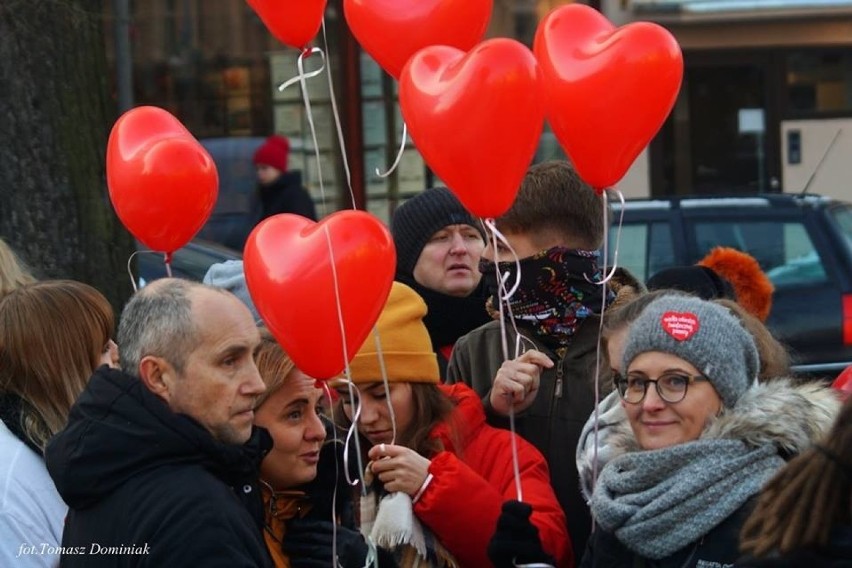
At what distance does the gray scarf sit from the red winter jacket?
33 cm

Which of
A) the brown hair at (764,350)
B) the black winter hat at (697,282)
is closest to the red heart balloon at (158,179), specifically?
the brown hair at (764,350)

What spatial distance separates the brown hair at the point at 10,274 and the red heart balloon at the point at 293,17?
1062mm

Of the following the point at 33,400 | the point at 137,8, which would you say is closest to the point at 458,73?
the point at 33,400

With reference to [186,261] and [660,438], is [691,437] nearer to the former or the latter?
[660,438]

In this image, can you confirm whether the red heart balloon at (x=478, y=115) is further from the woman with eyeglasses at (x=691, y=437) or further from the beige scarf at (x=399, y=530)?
the beige scarf at (x=399, y=530)

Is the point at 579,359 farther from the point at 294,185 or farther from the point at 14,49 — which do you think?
the point at 294,185

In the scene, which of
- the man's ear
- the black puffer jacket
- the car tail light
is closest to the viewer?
the black puffer jacket

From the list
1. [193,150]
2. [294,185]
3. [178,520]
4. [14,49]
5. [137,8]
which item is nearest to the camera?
[178,520]

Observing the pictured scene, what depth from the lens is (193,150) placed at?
13.7 ft

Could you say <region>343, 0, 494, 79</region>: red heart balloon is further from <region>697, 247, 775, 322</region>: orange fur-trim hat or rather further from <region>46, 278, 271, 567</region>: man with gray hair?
<region>697, 247, 775, 322</region>: orange fur-trim hat

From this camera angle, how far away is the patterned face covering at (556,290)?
156 inches

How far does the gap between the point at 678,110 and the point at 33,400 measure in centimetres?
1076

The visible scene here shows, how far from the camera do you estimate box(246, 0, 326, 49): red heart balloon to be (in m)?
4.10

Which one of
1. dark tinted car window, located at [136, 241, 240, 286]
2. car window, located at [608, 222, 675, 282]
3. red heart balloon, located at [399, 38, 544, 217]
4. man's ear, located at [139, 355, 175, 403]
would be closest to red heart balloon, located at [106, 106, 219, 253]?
red heart balloon, located at [399, 38, 544, 217]
